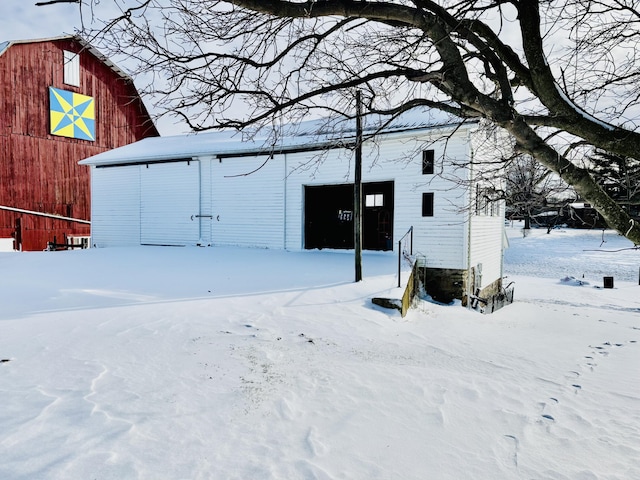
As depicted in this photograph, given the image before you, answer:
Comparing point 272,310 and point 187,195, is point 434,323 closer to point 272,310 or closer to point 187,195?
point 272,310

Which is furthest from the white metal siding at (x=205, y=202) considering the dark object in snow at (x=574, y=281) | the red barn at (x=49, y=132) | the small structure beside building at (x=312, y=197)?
the dark object in snow at (x=574, y=281)

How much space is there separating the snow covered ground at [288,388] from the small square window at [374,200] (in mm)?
4719

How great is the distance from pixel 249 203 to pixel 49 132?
11982 millimetres

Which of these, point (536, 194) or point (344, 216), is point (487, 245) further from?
point (536, 194)

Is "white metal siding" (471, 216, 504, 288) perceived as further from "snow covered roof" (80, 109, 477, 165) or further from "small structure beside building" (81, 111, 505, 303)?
"snow covered roof" (80, 109, 477, 165)

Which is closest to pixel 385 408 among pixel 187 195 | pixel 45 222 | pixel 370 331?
pixel 370 331

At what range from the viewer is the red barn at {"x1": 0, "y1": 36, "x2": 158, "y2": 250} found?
58.1 ft

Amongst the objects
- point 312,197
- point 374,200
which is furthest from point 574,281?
point 312,197

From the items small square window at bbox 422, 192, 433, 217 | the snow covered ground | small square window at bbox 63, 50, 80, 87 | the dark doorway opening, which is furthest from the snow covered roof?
small square window at bbox 63, 50, 80, 87

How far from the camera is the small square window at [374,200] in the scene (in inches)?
513

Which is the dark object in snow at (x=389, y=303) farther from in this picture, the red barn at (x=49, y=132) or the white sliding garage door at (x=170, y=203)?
the red barn at (x=49, y=132)

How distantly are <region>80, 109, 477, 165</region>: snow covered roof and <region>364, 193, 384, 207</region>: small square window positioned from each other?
213 cm

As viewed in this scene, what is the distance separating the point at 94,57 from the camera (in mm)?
20906

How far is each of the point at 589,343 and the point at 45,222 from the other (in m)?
21.7
